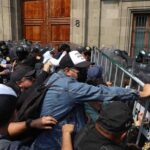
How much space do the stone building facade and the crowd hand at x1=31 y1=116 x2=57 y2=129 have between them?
10623 millimetres

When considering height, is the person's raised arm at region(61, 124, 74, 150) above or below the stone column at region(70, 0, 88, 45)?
below

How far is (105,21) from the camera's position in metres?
13.2

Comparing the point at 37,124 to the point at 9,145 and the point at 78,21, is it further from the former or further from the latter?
the point at 78,21

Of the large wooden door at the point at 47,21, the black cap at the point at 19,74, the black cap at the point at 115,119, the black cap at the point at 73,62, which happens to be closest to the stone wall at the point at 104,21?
the large wooden door at the point at 47,21

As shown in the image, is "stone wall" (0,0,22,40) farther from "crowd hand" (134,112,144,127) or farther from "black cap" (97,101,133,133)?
"black cap" (97,101,133,133)

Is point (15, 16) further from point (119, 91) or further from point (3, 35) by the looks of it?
point (119, 91)

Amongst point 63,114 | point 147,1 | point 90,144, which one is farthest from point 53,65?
point 147,1

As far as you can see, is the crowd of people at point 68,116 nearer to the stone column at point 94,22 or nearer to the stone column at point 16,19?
the stone column at point 94,22

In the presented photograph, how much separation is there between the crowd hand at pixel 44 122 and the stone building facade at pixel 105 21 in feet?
34.9

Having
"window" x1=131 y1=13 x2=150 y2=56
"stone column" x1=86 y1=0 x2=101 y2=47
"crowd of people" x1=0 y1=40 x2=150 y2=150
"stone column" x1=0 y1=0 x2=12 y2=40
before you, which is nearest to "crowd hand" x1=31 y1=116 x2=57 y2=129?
"crowd of people" x1=0 y1=40 x2=150 y2=150

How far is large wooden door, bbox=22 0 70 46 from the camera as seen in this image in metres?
14.8

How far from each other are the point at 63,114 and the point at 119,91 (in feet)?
1.72

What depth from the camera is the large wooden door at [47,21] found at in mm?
14758

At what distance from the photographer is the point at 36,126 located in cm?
260
